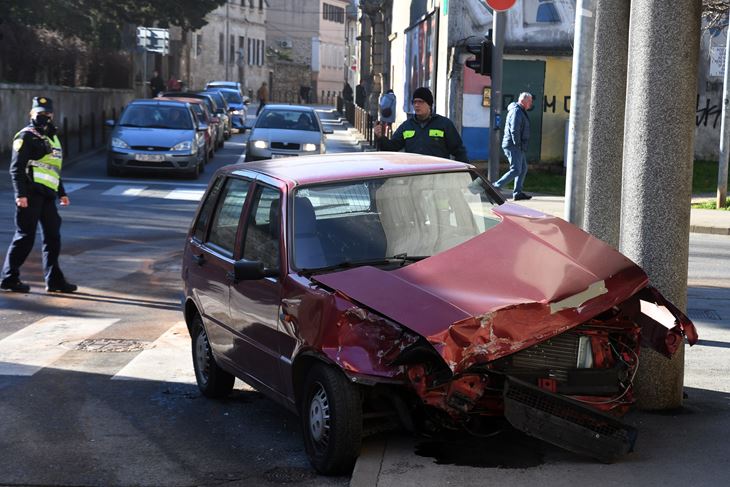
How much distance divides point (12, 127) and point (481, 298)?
26.8 meters

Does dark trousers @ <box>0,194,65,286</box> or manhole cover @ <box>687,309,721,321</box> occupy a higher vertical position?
dark trousers @ <box>0,194,65,286</box>

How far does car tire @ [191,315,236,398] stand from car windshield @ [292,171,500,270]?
1.51 m

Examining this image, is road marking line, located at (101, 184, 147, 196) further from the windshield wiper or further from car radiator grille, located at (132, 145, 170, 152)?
the windshield wiper

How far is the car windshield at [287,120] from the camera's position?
28141mm

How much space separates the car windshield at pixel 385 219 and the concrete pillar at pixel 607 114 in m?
1.31

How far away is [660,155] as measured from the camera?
6832mm

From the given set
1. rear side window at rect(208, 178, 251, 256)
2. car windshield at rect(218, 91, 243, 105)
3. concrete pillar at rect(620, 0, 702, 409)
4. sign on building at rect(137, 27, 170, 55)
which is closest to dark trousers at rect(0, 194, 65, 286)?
rear side window at rect(208, 178, 251, 256)

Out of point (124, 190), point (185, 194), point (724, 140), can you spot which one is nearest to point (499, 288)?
point (724, 140)

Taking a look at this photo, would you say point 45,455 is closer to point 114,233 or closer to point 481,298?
point 481,298

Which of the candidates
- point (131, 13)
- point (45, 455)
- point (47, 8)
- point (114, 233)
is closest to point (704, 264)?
point (114, 233)

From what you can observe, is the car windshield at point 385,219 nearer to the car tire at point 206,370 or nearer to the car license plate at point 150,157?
the car tire at point 206,370

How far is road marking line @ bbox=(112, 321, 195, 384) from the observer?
28.7 ft

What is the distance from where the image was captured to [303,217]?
22.6 ft

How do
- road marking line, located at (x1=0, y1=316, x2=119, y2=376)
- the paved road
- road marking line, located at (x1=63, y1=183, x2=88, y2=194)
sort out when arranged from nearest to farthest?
1. the paved road
2. road marking line, located at (x1=0, y1=316, x2=119, y2=376)
3. road marking line, located at (x1=63, y1=183, x2=88, y2=194)
